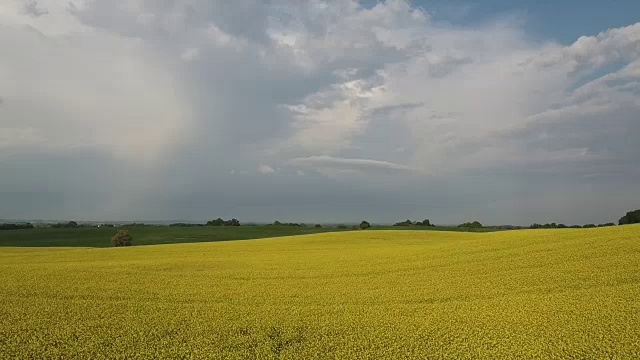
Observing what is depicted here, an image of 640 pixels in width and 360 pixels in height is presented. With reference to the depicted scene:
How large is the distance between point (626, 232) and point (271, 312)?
51.2 feet

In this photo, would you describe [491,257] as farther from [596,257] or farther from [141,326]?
[141,326]

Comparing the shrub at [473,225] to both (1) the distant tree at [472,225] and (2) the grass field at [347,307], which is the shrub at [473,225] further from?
(2) the grass field at [347,307]

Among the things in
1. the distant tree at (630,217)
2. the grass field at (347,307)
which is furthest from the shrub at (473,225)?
the grass field at (347,307)

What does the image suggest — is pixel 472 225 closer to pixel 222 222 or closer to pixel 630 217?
pixel 630 217

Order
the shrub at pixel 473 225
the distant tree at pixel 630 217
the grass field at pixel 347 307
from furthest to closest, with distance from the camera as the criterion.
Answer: the shrub at pixel 473 225, the distant tree at pixel 630 217, the grass field at pixel 347 307

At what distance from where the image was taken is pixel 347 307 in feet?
35.4

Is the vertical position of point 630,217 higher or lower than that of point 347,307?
higher

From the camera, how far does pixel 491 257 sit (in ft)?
55.5

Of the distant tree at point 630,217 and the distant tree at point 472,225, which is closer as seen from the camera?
the distant tree at point 630,217

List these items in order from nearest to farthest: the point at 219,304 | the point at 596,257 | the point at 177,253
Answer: the point at 219,304
the point at 596,257
the point at 177,253

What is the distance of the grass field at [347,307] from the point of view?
760cm

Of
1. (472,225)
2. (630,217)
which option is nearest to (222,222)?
(472,225)

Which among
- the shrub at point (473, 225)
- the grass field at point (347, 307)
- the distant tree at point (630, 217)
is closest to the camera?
the grass field at point (347, 307)

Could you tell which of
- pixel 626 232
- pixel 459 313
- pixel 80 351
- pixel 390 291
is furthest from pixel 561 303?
pixel 626 232
